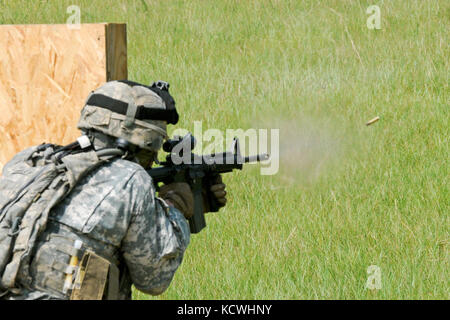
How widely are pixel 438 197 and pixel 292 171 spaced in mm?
1388

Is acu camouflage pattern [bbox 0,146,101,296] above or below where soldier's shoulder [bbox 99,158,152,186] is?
below

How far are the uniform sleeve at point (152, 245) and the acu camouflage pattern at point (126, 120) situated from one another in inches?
10.8

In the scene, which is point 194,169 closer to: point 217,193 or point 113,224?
point 217,193

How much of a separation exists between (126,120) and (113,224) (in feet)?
1.61

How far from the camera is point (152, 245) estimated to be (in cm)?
295

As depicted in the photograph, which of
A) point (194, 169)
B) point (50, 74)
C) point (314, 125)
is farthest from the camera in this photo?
point (314, 125)

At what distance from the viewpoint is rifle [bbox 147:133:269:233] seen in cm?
353

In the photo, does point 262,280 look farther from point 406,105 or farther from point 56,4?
point 56,4

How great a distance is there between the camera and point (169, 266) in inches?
121

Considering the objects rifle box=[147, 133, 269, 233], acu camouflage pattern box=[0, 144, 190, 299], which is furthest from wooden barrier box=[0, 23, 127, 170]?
acu camouflage pattern box=[0, 144, 190, 299]

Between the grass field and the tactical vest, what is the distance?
5.82 ft

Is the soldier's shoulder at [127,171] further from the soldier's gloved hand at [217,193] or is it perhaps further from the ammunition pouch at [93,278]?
the soldier's gloved hand at [217,193]

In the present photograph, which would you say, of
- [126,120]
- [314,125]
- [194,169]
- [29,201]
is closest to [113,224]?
[29,201]

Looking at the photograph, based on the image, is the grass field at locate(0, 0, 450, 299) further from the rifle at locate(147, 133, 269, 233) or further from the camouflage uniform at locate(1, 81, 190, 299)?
the camouflage uniform at locate(1, 81, 190, 299)
